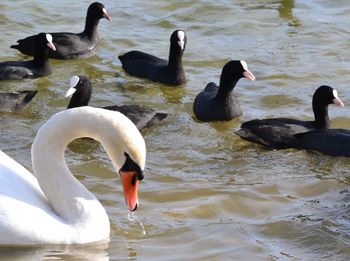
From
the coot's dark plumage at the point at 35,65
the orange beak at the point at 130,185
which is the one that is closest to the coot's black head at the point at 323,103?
the coot's dark plumage at the point at 35,65

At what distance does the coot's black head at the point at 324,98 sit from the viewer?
1130 cm

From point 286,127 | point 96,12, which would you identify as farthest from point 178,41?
point 286,127

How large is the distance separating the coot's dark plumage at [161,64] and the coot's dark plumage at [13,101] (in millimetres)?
2022

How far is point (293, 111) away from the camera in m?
12.2

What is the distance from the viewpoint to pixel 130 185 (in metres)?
7.37

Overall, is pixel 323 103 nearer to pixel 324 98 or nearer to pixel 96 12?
pixel 324 98

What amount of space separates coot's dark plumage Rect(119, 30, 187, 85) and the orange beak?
5.66 meters

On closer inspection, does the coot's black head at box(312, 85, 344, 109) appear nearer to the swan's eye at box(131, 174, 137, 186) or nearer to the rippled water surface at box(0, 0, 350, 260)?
the rippled water surface at box(0, 0, 350, 260)

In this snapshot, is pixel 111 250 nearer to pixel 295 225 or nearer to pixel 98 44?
pixel 295 225

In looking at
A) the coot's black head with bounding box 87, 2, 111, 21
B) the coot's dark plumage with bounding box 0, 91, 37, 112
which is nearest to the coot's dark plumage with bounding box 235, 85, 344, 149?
the coot's dark plumage with bounding box 0, 91, 37, 112

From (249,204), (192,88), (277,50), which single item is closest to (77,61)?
(192,88)

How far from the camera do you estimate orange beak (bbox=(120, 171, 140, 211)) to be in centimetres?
730

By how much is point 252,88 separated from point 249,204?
436cm

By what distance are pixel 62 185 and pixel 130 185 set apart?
575mm
